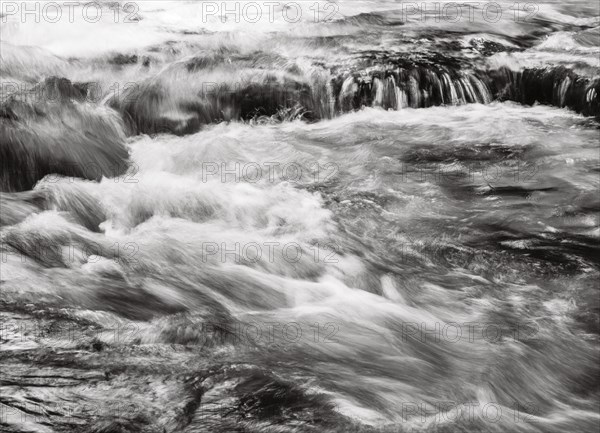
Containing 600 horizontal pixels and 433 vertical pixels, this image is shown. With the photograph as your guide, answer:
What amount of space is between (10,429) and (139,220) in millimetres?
2586

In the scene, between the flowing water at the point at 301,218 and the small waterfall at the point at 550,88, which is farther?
the small waterfall at the point at 550,88

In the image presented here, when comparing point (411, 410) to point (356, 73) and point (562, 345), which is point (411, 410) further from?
point (356, 73)

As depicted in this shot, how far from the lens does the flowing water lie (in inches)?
151

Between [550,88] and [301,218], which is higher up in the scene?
[550,88]

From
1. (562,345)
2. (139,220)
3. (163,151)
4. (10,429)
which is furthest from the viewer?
(163,151)

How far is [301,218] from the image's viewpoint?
589cm

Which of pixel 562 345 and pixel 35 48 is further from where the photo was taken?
pixel 35 48

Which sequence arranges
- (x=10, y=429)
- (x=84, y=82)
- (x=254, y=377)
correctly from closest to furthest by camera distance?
(x=10, y=429) < (x=254, y=377) < (x=84, y=82)

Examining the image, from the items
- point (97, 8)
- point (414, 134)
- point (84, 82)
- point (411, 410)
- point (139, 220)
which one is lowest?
point (411, 410)

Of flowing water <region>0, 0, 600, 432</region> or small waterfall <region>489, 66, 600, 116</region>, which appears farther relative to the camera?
small waterfall <region>489, 66, 600, 116</region>

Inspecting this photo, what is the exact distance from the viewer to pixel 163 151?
6754 millimetres

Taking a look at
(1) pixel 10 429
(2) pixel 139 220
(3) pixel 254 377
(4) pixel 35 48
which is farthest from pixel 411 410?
(4) pixel 35 48

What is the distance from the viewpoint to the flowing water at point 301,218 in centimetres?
384

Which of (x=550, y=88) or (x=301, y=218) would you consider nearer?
(x=301, y=218)
